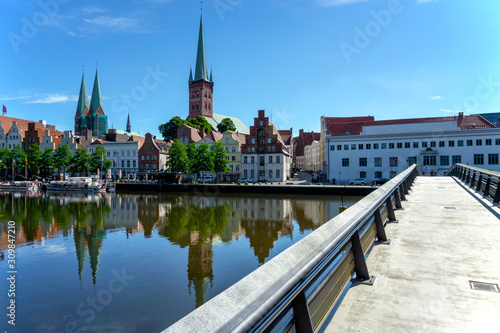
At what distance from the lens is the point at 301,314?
242 centimetres

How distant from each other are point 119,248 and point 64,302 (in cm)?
843

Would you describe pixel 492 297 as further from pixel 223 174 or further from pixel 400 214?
pixel 223 174

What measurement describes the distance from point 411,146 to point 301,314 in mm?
66549

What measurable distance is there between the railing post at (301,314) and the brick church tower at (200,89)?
12580 centimetres

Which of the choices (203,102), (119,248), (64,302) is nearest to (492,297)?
(64,302)

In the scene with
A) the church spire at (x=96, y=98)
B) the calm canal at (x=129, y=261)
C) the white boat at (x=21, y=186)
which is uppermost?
the church spire at (x=96, y=98)

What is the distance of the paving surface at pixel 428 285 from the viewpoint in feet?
9.91

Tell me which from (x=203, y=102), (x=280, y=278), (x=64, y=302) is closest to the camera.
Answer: (x=280, y=278)

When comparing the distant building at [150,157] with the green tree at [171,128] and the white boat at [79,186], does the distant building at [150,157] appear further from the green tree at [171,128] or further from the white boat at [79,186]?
the white boat at [79,186]

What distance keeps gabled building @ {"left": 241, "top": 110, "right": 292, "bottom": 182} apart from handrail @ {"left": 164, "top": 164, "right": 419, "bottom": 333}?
226 ft

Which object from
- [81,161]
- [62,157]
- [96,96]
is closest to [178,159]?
[81,161]

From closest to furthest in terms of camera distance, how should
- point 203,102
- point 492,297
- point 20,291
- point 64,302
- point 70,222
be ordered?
point 492,297 < point 64,302 < point 20,291 < point 70,222 < point 203,102

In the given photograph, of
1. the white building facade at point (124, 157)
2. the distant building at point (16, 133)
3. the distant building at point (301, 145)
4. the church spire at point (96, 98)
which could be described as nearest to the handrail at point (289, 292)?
the white building facade at point (124, 157)

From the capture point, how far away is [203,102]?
5020 inches
